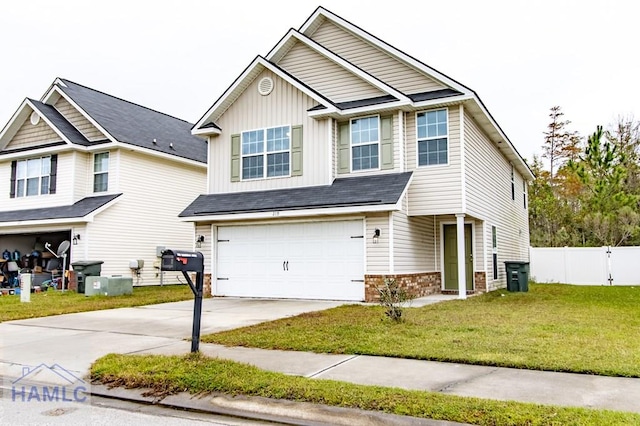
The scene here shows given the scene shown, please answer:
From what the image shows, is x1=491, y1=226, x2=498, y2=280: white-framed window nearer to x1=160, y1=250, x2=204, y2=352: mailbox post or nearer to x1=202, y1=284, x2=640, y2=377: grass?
x1=202, y1=284, x2=640, y2=377: grass

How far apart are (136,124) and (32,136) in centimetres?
400

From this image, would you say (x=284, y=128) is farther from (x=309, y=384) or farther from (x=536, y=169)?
(x=536, y=169)

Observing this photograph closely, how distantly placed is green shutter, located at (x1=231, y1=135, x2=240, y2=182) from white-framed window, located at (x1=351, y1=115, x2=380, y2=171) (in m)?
3.64

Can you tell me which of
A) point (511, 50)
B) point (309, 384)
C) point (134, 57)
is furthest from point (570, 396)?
point (134, 57)

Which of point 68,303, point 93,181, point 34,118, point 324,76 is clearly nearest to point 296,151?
point 324,76

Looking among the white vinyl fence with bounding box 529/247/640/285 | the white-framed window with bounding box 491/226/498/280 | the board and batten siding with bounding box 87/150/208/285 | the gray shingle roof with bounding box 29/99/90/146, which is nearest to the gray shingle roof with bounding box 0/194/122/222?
the board and batten siding with bounding box 87/150/208/285

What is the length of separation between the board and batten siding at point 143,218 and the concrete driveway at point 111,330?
6.39m

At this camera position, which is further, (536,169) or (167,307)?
(536,169)

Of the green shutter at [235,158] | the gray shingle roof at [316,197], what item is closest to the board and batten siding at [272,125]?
the green shutter at [235,158]

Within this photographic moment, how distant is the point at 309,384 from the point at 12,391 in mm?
3205

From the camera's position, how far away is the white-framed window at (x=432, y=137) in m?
14.0

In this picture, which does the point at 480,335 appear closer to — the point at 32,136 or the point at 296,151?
the point at 296,151

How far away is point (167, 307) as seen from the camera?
41.4 feet

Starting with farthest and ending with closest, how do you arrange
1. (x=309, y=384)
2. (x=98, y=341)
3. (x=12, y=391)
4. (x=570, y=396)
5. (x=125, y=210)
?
(x=125, y=210) → (x=98, y=341) → (x=12, y=391) → (x=309, y=384) → (x=570, y=396)
